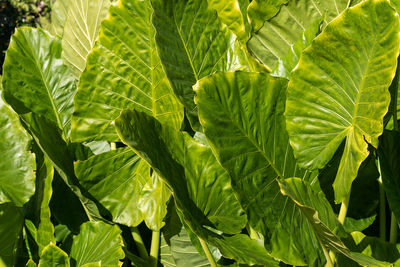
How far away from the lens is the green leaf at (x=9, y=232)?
97 centimetres

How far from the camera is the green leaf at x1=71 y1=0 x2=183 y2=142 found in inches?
36.3

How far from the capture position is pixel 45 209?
3.19 feet

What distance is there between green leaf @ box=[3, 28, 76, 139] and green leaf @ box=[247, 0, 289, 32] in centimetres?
43

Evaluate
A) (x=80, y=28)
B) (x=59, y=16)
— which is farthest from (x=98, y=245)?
(x=59, y=16)

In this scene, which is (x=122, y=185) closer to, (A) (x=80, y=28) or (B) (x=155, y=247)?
(B) (x=155, y=247)

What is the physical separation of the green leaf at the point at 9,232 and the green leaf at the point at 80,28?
354 millimetres

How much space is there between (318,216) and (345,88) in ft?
0.67

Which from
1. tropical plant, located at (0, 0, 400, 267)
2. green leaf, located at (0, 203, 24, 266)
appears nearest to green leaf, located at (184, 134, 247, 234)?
tropical plant, located at (0, 0, 400, 267)

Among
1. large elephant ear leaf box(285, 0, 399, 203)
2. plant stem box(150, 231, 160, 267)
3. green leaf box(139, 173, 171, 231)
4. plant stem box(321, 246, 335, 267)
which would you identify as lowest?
plant stem box(150, 231, 160, 267)

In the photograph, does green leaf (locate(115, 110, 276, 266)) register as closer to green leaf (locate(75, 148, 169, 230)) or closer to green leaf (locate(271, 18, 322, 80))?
green leaf (locate(75, 148, 169, 230))

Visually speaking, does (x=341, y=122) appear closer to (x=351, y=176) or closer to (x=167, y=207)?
(x=351, y=176)

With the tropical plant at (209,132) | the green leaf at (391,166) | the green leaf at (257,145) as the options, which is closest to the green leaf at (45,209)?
the tropical plant at (209,132)

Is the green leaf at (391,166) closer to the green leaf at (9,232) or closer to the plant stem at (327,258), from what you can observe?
the plant stem at (327,258)

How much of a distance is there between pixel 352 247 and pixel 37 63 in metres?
0.74
